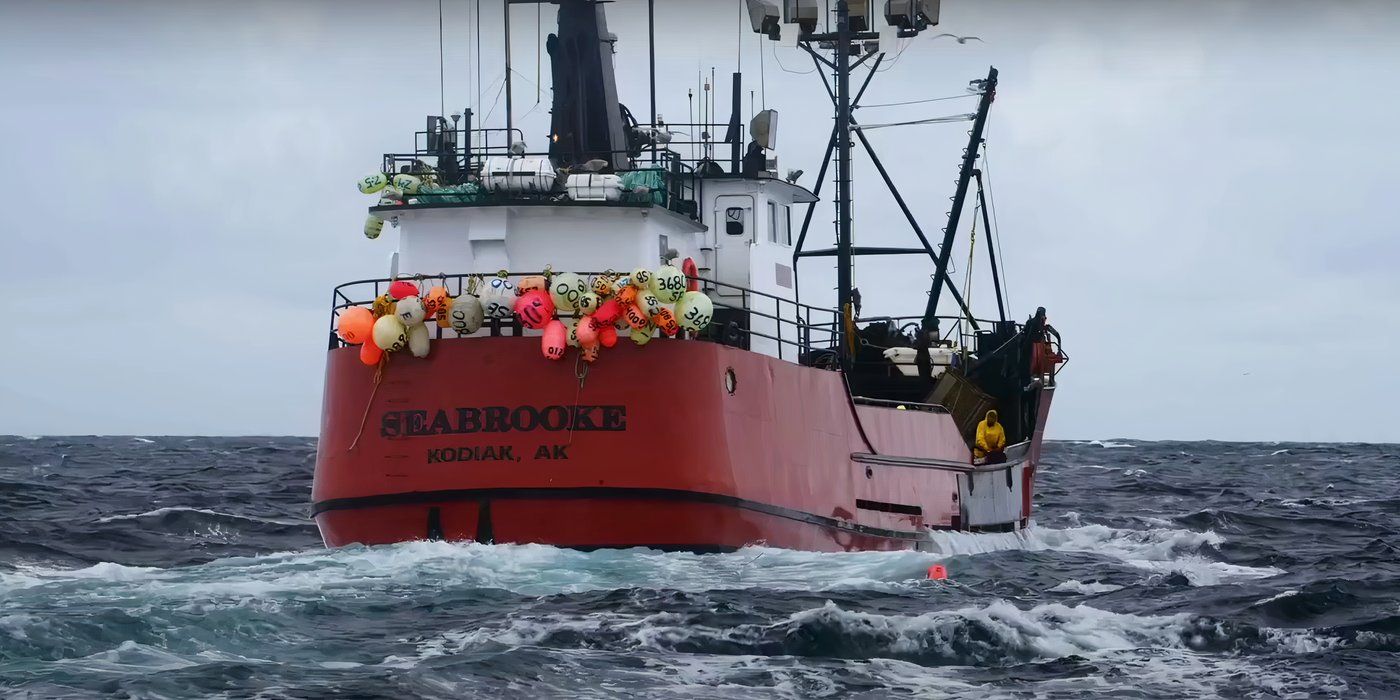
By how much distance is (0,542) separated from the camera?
21.4 meters

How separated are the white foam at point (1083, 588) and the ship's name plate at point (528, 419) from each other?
4564mm

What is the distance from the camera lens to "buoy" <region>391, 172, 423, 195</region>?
20.1m

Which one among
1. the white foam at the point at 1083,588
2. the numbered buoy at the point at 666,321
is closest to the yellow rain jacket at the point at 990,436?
the white foam at the point at 1083,588

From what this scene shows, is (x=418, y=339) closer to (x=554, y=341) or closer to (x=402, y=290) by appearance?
Result: (x=402, y=290)

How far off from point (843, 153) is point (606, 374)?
9994 mm

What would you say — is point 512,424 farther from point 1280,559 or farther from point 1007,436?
point 1007,436

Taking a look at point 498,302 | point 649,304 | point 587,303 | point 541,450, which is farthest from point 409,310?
point 649,304

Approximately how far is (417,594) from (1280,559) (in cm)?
1110

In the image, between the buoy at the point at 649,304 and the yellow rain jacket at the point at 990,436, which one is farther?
the yellow rain jacket at the point at 990,436

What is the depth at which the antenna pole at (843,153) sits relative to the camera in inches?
1045

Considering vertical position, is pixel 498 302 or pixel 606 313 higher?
pixel 498 302

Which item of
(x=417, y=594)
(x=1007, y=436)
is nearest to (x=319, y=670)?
(x=417, y=594)

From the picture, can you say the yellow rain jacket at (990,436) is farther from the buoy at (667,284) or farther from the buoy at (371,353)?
the buoy at (371,353)

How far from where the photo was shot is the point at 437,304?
698 inches
